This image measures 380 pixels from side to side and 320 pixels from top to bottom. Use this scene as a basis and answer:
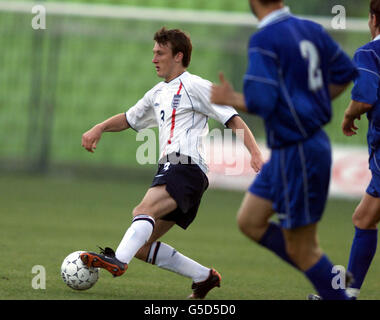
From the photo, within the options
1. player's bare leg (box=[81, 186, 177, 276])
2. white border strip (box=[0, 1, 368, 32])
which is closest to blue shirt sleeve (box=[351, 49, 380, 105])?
player's bare leg (box=[81, 186, 177, 276])

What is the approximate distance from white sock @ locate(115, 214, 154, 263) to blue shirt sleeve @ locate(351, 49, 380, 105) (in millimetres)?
1655

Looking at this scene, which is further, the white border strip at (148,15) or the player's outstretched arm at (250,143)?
the white border strip at (148,15)

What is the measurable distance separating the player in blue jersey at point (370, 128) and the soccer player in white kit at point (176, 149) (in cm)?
78

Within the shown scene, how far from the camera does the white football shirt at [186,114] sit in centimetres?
588

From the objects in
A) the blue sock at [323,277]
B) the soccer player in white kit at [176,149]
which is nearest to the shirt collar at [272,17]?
the soccer player in white kit at [176,149]

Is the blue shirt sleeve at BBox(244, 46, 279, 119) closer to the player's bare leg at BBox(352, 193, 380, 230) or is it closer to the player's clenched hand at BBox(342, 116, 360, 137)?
the player's clenched hand at BBox(342, 116, 360, 137)

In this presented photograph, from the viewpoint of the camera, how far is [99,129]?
606 cm

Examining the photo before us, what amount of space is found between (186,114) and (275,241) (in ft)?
4.61

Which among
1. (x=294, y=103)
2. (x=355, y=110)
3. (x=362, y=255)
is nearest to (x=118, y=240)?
(x=362, y=255)

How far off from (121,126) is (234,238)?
4.13 metres

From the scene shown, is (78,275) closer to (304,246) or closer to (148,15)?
(304,246)

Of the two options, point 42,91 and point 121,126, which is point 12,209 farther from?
point 42,91

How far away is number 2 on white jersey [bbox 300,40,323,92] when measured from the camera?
454 centimetres

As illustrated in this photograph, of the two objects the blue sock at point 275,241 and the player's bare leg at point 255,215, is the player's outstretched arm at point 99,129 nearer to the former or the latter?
the player's bare leg at point 255,215
